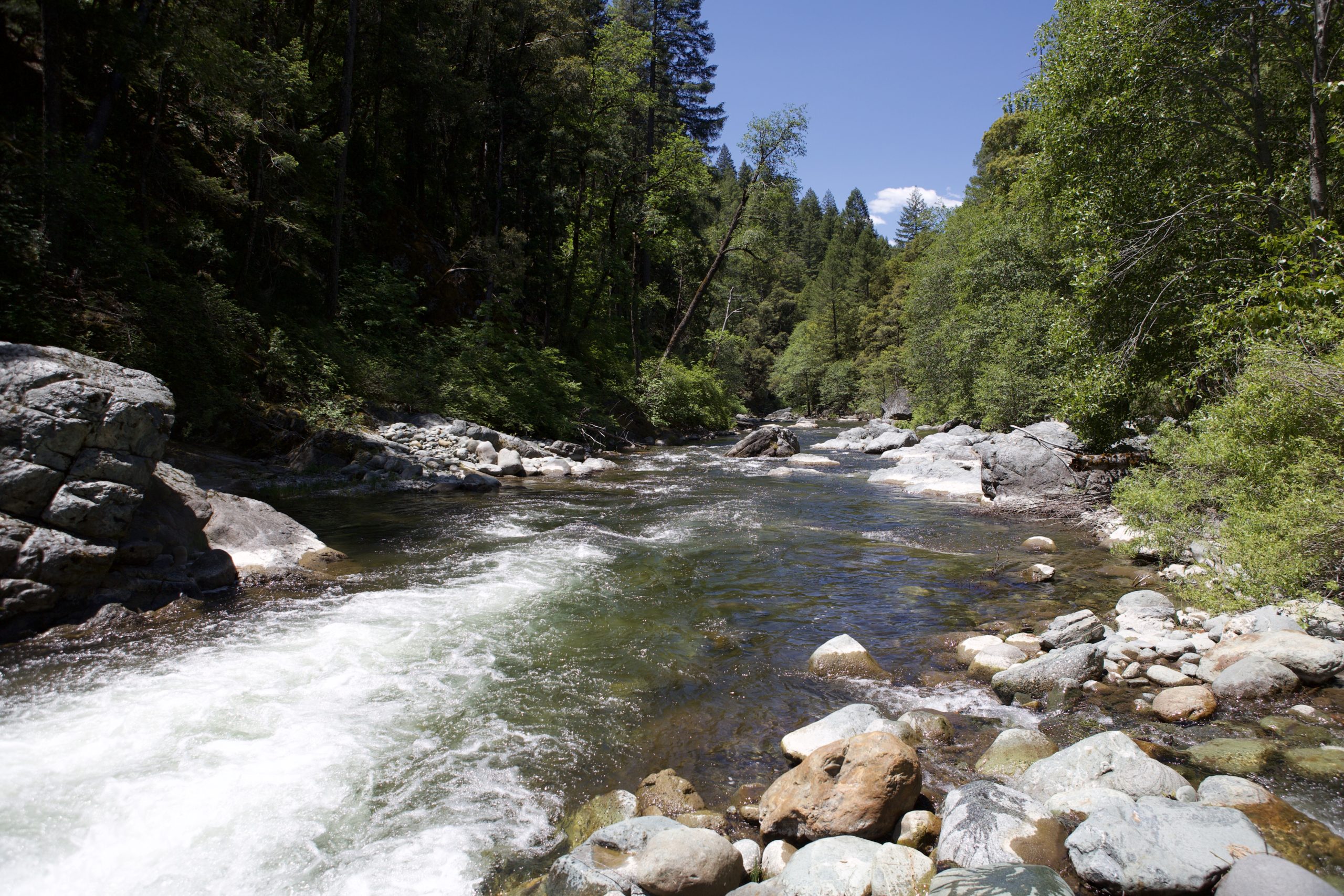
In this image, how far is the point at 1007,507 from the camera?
1334 cm

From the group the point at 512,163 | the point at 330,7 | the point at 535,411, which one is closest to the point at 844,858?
the point at 535,411

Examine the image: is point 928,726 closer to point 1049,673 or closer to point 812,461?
point 1049,673

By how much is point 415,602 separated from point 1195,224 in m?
12.6

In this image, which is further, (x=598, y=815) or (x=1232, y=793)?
(x=598, y=815)

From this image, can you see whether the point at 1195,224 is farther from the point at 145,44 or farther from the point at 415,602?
the point at 145,44

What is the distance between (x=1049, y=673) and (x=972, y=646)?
0.84 metres

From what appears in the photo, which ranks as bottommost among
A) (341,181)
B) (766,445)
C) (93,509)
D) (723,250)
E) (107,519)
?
(766,445)

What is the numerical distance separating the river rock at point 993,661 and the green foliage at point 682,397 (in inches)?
847

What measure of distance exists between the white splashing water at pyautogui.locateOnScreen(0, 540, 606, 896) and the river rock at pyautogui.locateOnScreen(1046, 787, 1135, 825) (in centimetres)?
292

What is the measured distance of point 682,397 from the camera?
29172mm

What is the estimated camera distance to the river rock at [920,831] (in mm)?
3572

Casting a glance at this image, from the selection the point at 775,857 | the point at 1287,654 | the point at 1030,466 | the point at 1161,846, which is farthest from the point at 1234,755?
the point at 1030,466

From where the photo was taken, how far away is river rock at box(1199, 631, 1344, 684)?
4.90 meters

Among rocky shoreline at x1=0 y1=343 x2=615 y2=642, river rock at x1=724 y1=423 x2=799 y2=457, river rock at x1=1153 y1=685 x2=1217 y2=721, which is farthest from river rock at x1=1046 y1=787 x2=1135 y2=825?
river rock at x1=724 y1=423 x2=799 y2=457
